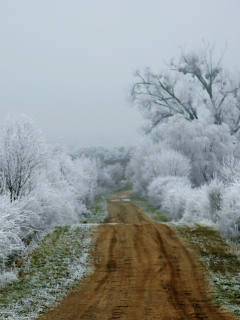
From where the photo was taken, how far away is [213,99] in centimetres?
3597

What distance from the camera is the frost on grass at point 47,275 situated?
282 inches

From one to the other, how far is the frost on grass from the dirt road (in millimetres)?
440

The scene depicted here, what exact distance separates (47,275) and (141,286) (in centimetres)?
306

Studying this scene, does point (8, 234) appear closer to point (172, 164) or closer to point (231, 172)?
point (231, 172)

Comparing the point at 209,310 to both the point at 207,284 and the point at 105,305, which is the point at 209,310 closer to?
the point at 207,284

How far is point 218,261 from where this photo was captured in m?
10.4

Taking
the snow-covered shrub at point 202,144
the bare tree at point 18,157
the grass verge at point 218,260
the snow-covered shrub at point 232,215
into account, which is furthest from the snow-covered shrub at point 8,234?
the snow-covered shrub at point 202,144

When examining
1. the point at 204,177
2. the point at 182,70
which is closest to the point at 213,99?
the point at 182,70

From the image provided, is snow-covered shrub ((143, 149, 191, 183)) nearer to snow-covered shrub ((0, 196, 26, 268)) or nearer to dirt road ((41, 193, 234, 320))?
dirt road ((41, 193, 234, 320))

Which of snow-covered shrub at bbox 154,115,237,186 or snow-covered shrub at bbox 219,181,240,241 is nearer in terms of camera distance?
snow-covered shrub at bbox 219,181,240,241

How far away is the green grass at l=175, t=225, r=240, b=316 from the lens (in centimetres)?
744

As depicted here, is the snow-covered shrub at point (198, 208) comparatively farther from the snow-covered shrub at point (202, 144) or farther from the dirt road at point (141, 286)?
the snow-covered shrub at point (202, 144)

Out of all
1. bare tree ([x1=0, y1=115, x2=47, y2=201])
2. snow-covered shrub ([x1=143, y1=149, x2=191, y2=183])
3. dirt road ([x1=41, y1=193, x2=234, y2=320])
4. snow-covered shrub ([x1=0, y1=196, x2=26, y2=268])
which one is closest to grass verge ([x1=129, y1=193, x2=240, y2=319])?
dirt road ([x1=41, y1=193, x2=234, y2=320])

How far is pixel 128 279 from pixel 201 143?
26.8 meters
